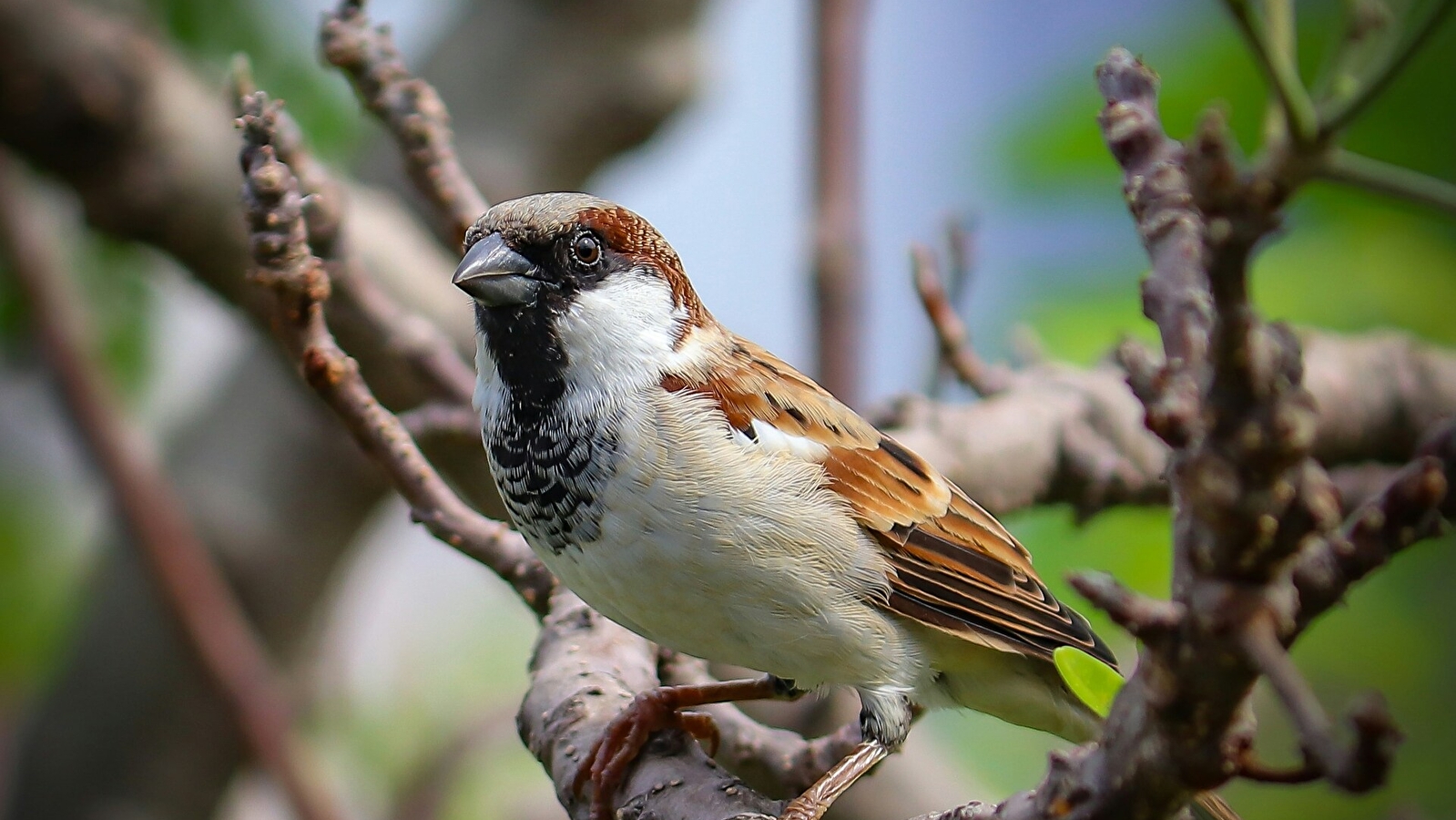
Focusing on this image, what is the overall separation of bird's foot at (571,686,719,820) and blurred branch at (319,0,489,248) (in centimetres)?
118

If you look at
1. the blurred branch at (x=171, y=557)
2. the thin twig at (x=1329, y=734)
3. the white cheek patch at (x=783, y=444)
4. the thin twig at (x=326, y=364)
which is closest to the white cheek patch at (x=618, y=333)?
the white cheek patch at (x=783, y=444)

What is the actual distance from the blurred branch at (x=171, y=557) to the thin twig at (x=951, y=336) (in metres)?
1.91

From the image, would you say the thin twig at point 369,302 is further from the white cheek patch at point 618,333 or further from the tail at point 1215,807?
the tail at point 1215,807

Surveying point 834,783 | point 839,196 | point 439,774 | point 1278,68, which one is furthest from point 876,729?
point 439,774

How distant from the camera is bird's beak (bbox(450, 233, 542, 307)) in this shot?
2053mm

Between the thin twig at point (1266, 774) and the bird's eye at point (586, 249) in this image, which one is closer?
the thin twig at point (1266, 774)

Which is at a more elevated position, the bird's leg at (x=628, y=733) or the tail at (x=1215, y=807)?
the bird's leg at (x=628, y=733)

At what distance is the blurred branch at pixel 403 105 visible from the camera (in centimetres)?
245

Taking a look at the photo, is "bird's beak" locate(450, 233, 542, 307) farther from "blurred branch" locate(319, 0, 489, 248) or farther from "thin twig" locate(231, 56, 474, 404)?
"blurred branch" locate(319, 0, 489, 248)

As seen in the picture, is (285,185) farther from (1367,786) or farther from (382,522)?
(382,522)

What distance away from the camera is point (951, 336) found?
329cm

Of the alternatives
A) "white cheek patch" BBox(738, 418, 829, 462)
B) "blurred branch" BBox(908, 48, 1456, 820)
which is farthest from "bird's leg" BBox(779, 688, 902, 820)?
"blurred branch" BBox(908, 48, 1456, 820)

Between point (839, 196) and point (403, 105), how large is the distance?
1369 millimetres

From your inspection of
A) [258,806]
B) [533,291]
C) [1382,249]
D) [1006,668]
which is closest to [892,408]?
[1006,668]
